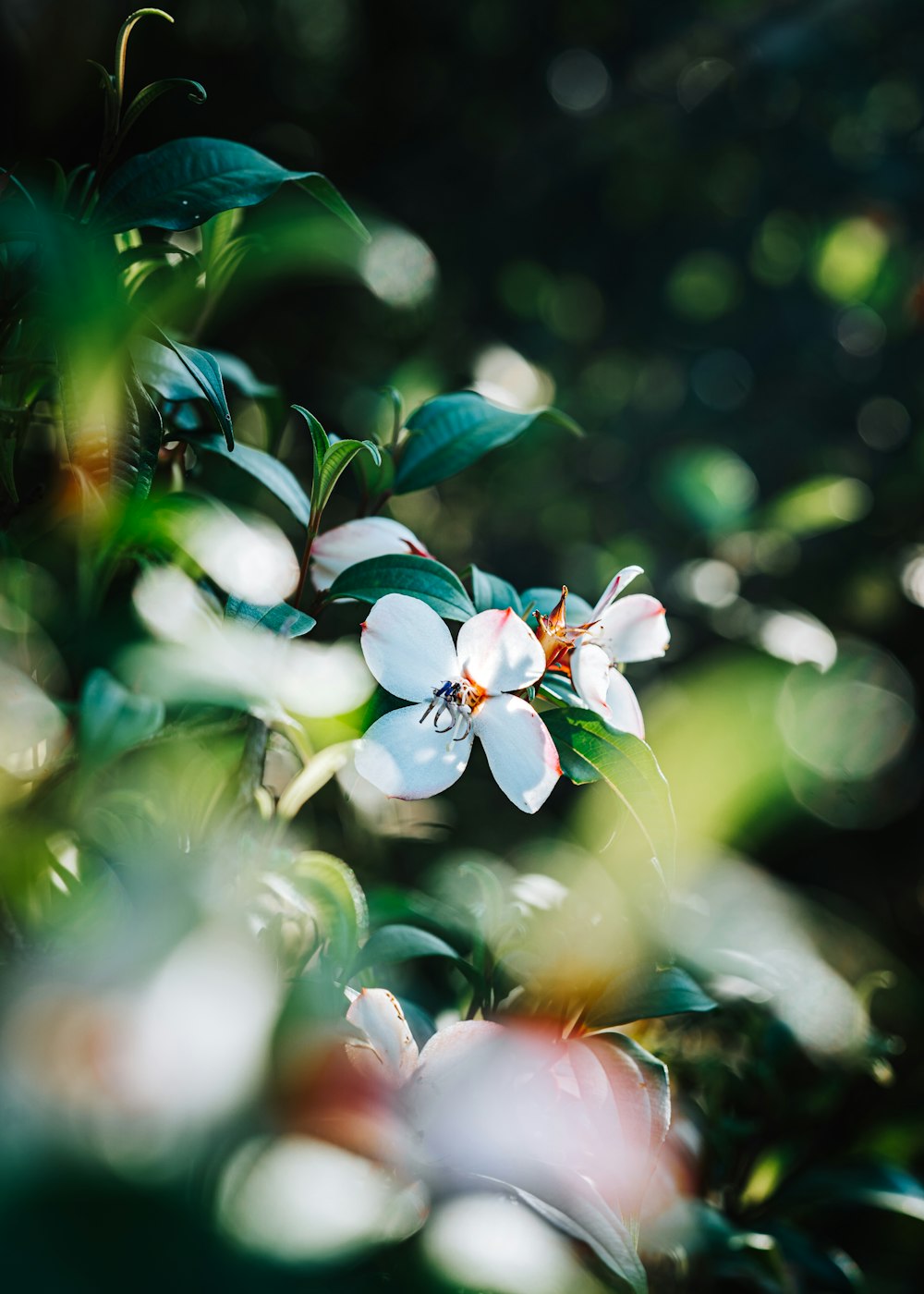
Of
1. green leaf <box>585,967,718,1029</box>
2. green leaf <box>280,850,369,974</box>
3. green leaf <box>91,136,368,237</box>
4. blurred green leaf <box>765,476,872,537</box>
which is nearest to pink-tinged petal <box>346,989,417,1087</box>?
green leaf <box>280,850,369,974</box>

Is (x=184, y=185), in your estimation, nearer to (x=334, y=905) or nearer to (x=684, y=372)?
(x=334, y=905)

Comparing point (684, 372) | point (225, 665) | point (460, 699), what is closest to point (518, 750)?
point (460, 699)

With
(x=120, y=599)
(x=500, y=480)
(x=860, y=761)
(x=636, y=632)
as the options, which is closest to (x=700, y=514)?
(x=500, y=480)

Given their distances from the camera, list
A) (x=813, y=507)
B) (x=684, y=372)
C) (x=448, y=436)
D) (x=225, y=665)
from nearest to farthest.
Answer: (x=225, y=665)
(x=448, y=436)
(x=813, y=507)
(x=684, y=372)

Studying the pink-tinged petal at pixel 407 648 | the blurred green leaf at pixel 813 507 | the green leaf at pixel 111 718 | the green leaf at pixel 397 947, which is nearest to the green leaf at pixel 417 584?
the pink-tinged petal at pixel 407 648

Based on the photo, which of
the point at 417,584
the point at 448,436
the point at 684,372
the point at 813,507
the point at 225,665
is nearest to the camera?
the point at 225,665

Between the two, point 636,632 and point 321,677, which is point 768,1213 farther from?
point 321,677

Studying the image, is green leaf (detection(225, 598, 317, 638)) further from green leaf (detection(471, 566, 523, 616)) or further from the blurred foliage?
the blurred foliage
